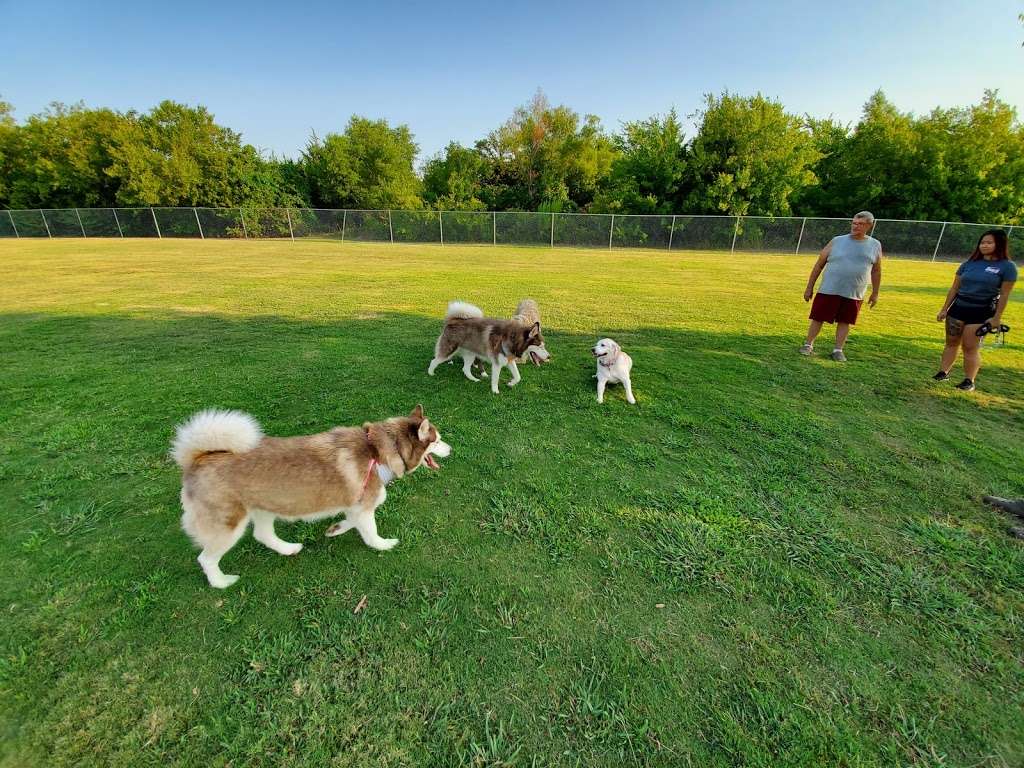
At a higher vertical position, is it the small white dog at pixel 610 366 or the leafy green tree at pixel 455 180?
the leafy green tree at pixel 455 180

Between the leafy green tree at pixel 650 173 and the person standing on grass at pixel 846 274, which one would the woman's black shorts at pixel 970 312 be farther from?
the leafy green tree at pixel 650 173

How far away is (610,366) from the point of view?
17.2 feet

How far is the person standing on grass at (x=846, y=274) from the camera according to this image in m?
5.96

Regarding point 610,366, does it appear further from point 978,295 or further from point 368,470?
point 978,295

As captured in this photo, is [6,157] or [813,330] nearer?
[813,330]

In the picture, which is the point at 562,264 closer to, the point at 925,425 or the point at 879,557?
the point at 925,425

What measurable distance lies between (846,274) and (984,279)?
4.66 ft

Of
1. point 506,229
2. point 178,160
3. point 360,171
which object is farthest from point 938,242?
point 178,160

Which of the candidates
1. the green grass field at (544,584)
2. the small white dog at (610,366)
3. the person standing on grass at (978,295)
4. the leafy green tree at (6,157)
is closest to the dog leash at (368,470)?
the green grass field at (544,584)

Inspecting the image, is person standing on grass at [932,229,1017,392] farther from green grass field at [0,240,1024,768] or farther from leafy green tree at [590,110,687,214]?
leafy green tree at [590,110,687,214]

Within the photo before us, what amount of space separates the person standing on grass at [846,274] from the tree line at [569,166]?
1084 inches

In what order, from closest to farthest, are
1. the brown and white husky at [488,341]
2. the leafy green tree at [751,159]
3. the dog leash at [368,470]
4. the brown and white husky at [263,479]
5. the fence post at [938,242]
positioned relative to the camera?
the brown and white husky at [263,479] → the dog leash at [368,470] → the brown and white husky at [488,341] → the fence post at [938,242] → the leafy green tree at [751,159]

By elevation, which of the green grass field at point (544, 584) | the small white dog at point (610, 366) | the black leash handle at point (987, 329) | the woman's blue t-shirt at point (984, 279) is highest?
the woman's blue t-shirt at point (984, 279)

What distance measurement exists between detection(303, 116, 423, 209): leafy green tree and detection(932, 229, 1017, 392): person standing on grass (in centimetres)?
4148
